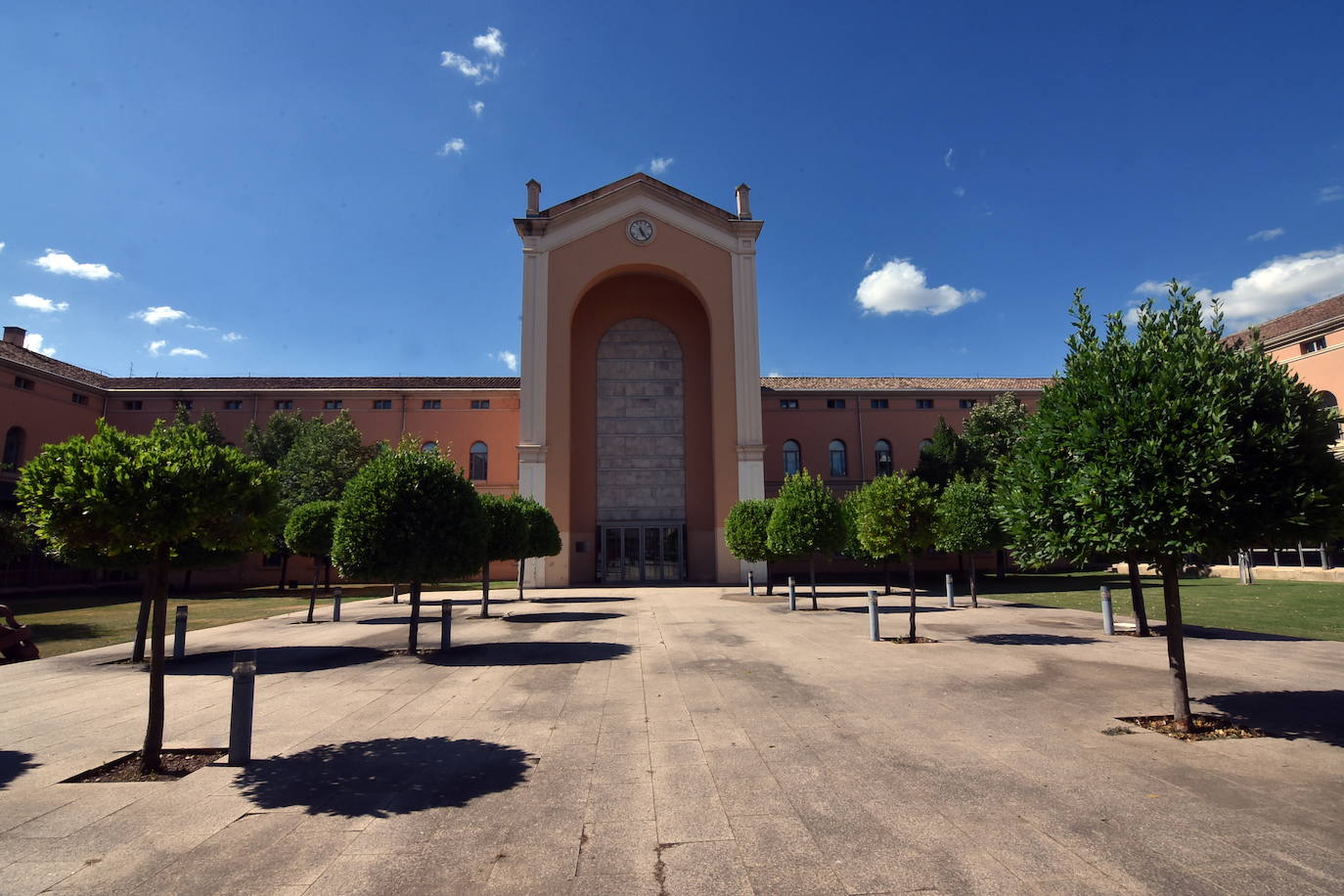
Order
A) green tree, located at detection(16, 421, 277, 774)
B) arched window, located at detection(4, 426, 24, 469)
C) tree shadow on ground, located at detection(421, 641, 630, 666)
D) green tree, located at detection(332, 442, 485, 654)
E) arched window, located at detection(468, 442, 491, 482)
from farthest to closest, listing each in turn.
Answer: arched window, located at detection(468, 442, 491, 482) → arched window, located at detection(4, 426, 24, 469) → green tree, located at detection(332, 442, 485, 654) → tree shadow on ground, located at detection(421, 641, 630, 666) → green tree, located at detection(16, 421, 277, 774)

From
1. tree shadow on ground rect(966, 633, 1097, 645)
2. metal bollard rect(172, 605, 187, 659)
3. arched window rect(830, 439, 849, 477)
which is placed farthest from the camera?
arched window rect(830, 439, 849, 477)

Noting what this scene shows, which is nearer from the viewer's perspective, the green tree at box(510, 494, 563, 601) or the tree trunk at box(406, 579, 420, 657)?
the tree trunk at box(406, 579, 420, 657)

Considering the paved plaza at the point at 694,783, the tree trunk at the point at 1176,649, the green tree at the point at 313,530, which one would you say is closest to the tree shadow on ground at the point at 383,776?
the paved plaza at the point at 694,783

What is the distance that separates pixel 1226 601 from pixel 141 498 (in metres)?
31.1

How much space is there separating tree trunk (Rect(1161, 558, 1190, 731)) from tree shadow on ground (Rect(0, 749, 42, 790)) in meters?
12.4

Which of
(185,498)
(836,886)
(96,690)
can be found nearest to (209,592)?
(96,690)

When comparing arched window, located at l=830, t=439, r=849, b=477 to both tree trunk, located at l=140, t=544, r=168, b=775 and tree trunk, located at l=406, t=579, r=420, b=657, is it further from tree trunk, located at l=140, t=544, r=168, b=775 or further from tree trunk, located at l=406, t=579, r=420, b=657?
tree trunk, located at l=140, t=544, r=168, b=775

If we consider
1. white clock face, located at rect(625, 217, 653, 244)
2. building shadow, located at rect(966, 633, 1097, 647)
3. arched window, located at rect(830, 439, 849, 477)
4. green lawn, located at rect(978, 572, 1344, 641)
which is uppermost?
white clock face, located at rect(625, 217, 653, 244)

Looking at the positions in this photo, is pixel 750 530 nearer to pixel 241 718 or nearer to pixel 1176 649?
pixel 1176 649

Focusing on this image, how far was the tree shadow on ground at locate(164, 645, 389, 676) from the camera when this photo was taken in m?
12.0

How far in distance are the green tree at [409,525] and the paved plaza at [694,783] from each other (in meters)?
2.04

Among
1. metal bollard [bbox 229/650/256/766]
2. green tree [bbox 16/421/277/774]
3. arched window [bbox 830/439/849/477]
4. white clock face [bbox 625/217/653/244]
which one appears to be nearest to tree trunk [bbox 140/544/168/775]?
green tree [bbox 16/421/277/774]

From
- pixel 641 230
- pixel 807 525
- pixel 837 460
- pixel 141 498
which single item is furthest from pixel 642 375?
pixel 141 498

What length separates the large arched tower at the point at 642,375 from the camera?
3609 centimetres
